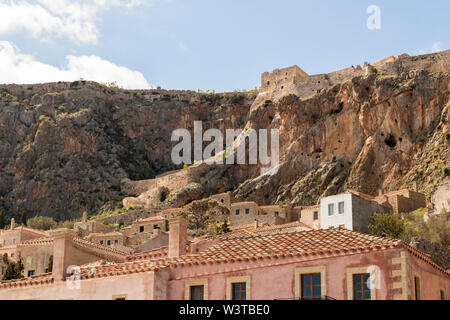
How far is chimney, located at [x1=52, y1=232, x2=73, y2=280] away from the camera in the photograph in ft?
114

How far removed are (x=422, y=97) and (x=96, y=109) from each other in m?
71.4

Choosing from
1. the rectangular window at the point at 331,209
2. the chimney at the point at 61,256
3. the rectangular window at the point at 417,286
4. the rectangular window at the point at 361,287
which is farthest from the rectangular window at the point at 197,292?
the rectangular window at the point at 331,209

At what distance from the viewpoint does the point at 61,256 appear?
116 feet

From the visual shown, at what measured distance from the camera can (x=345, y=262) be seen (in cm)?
2878

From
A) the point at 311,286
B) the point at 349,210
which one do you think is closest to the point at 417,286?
the point at 311,286

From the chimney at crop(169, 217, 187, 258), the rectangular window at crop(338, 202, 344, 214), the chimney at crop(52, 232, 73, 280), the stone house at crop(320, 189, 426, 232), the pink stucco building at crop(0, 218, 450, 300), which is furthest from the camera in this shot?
the rectangular window at crop(338, 202, 344, 214)

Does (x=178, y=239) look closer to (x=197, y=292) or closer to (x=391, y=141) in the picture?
(x=197, y=292)

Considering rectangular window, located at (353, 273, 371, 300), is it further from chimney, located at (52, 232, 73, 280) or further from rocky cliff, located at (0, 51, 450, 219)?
rocky cliff, located at (0, 51, 450, 219)

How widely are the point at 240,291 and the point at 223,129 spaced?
110419mm

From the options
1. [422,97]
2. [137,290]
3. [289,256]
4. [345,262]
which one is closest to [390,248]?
[345,262]

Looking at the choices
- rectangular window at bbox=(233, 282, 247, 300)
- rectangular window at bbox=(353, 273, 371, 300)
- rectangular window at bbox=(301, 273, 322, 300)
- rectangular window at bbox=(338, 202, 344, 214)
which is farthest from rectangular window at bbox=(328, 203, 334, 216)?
rectangular window at bbox=(353, 273, 371, 300)

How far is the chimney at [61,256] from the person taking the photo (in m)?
34.8

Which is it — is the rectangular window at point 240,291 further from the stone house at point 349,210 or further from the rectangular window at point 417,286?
the stone house at point 349,210

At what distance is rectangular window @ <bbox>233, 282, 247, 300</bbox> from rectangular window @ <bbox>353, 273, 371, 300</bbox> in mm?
4690
